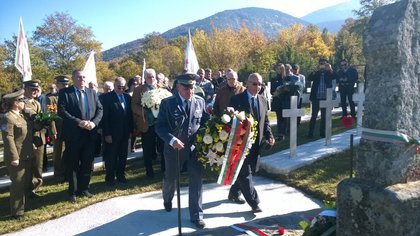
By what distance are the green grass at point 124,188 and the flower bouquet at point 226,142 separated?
6.39 feet

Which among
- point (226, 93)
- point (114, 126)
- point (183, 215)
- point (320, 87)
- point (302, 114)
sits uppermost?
point (226, 93)

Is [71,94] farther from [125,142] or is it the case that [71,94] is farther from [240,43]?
[240,43]

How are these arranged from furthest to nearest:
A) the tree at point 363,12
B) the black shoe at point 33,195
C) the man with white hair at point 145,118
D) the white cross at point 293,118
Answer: the tree at point 363,12, the white cross at point 293,118, the man with white hair at point 145,118, the black shoe at point 33,195

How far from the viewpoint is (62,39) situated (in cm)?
4797


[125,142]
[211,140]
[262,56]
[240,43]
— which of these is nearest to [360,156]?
[211,140]

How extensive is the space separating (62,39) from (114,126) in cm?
4536

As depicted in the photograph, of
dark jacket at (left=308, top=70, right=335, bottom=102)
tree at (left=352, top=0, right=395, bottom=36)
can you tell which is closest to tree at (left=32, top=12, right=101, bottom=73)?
tree at (left=352, top=0, right=395, bottom=36)

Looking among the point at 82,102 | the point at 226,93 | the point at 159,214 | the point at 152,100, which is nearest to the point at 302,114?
the point at 226,93

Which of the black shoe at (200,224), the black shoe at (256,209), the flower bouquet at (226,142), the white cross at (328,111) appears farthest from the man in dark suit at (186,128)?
the white cross at (328,111)

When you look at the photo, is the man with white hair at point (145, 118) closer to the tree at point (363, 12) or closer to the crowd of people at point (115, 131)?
the crowd of people at point (115, 131)

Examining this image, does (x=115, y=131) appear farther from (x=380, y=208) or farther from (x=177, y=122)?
(x=380, y=208)

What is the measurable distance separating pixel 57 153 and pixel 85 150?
160 centimetres

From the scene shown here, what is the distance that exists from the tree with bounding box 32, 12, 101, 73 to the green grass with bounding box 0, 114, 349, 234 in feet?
138

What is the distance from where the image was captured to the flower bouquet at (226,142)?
4.59 meters
